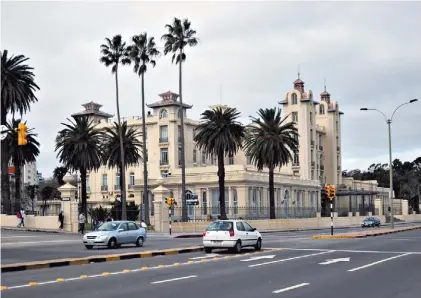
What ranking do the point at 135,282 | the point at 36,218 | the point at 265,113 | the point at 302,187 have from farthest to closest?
1. the point at 302,187
2. the point at 265,113
3. the point at 36,218
4. the point at 135,282

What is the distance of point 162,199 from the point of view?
55094 mm

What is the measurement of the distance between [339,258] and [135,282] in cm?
1074

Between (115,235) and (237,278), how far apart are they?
1545cm

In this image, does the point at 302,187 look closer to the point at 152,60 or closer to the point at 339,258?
the point at 152,60

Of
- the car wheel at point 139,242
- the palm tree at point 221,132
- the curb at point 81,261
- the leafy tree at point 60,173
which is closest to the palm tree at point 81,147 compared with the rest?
the palm tree at point 221,132

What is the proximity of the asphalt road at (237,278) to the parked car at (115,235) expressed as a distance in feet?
20.5

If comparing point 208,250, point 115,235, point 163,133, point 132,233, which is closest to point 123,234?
point 115,235

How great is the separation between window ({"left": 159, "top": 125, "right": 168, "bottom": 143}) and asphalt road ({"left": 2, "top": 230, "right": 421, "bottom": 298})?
234 feet

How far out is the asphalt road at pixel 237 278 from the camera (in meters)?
14.7

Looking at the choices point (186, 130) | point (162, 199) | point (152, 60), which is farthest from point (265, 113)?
point (186, 130)

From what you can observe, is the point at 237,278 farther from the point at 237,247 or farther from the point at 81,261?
the point at 237,247

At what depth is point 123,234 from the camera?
3278cm

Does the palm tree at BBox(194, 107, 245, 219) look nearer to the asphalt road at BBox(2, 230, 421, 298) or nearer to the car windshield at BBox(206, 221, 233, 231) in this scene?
the car windshield at BBox(206, 221, 233, 231)

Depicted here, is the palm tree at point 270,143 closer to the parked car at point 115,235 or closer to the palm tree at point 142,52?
the palm tree at point 142,52
